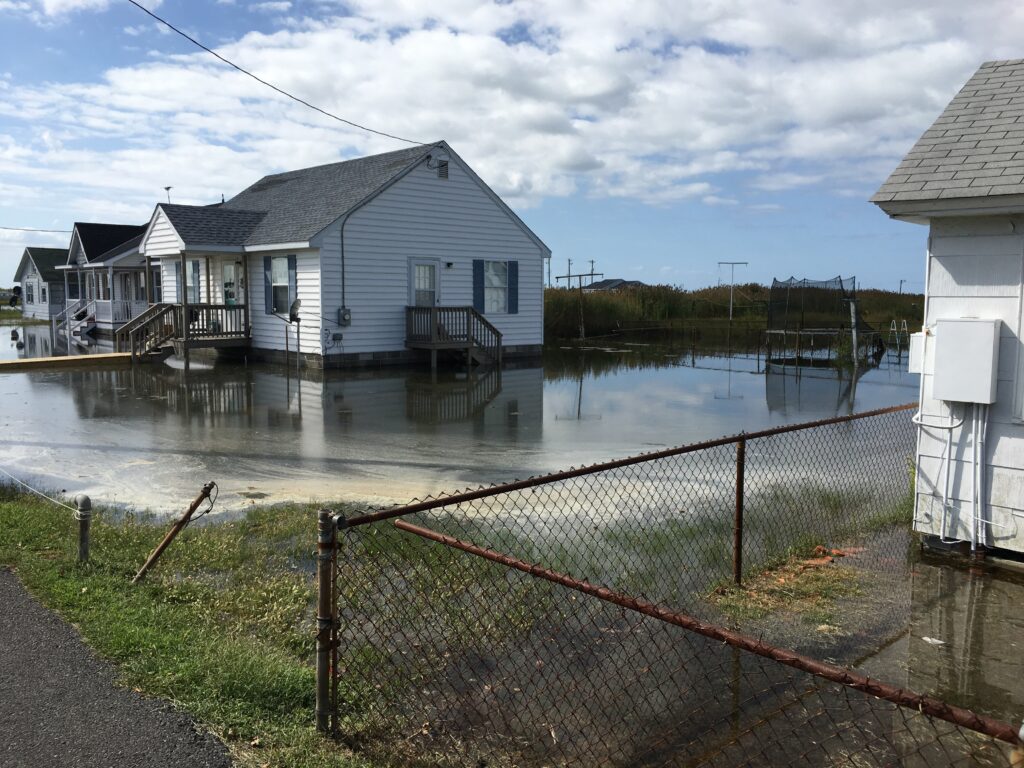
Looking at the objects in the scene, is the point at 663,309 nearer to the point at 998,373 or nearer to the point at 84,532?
the point at 998,373

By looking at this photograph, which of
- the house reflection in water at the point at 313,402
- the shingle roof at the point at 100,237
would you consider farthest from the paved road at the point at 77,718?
the shingle roof at the point at 100,237

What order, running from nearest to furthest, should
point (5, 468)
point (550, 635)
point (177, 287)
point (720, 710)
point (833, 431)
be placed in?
point (720, 710) < point (550, 635) < point (5, 468) < point (833, 431) < point (177, 287)

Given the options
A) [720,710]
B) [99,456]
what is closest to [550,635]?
[720,710]

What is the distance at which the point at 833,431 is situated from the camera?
12.7 meters

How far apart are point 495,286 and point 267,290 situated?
6.64 meters

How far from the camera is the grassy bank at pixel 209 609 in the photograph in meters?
3.94

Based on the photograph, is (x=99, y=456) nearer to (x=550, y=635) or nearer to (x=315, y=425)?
(x=315, y=425)

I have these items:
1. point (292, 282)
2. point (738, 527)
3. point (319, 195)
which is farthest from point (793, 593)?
point (319, 195)

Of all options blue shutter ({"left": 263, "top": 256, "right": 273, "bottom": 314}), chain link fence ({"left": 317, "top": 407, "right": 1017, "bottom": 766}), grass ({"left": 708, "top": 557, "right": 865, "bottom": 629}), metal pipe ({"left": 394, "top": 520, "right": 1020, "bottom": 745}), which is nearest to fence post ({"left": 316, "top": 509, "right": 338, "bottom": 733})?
chain link fence ({"left": 317, "top": 407, "right": 1017, "bottom": 766})

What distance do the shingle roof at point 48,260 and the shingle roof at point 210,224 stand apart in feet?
99.7

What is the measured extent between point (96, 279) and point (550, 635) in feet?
126

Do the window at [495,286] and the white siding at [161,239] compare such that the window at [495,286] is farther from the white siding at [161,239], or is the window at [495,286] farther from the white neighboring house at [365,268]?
the white siding at [161,239]

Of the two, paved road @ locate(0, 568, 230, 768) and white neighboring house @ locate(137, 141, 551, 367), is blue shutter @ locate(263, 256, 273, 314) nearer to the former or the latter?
white neighboring house @ locate(137, 141, 551, 367)

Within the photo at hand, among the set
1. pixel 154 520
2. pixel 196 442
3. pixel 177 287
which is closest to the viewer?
pixel 154 520
